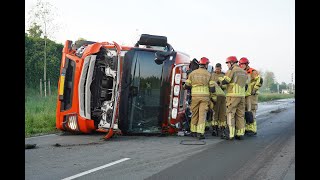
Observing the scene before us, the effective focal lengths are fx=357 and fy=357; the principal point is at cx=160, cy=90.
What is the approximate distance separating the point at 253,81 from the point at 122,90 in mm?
3616

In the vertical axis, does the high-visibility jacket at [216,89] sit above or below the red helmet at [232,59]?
below

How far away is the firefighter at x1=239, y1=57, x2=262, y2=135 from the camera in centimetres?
918

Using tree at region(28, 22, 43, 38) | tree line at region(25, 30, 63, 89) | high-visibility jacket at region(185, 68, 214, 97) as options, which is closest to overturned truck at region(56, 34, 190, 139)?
high-visibility jacket at region(185, 68, 214, 97)

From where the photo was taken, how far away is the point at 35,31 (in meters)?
19.5

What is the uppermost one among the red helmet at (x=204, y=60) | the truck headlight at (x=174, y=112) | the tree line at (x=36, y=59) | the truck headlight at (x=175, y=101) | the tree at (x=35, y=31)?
the tree at (x=35, y=31)

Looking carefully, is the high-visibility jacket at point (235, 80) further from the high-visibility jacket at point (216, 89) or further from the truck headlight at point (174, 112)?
the truck headlight at point (174, 112)

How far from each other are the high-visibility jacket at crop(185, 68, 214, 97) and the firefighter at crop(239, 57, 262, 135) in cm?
128

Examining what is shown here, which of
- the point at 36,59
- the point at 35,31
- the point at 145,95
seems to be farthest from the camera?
the point at 36,59

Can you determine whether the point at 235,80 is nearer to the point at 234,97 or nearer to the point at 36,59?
the point at 234,97

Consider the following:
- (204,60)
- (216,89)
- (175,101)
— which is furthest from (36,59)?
(204,60)

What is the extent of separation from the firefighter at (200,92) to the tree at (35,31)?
11448mm

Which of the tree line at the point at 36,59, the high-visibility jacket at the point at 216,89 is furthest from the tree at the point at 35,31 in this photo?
the high-visibility jacket at the point at 216,89

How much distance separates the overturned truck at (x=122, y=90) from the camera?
8266 mm
